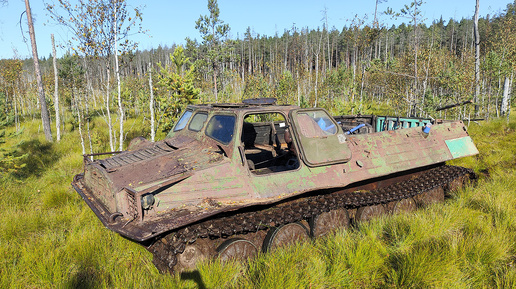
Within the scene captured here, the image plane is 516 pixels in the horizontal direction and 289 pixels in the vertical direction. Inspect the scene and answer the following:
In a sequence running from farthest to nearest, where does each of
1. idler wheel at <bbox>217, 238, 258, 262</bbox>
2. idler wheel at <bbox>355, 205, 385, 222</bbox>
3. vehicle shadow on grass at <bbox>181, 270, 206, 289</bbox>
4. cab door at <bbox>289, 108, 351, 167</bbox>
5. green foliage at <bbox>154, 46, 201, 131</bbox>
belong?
1. green foliage at <bbox>154, 46, 201, 131</bbox>
2. idler wheel at <bbox>355, 205, 385, 222</bbox>
3. cab door at <bbox>289, 108, 351, 167</bbox>
4. idler wheel at <bbox>217, 238, 258, 262</bbox>
5. vehicle shadow on grass at <bbox>181, 270, 206, 289</bbox>

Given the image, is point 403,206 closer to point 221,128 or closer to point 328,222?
point 328,222

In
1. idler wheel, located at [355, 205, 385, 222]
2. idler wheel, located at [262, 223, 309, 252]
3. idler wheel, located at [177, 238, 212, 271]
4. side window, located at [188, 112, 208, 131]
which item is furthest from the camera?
idler wheel, located at [355, 205, 385, 222]

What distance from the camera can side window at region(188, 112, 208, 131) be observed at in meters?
5.26

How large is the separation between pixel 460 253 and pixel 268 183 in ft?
8.96

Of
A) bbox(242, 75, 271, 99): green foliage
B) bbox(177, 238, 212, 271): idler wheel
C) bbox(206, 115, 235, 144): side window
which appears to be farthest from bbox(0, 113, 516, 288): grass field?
bbox(242, 75, 271, 99): green foliage

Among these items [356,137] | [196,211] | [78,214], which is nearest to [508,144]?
[356,137]

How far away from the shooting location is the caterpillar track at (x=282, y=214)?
3654 millimetres

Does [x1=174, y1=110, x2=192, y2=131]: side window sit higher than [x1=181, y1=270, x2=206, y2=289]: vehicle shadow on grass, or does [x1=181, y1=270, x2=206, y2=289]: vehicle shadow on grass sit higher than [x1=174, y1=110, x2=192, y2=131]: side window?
[x1=174, y1=110, x2=192, y2=131]: side window

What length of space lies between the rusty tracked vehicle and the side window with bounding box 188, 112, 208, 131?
0.07ft

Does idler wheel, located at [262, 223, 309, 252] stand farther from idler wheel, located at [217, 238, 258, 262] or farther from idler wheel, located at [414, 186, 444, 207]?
idler wheel, located at [414, 186, 444, 207]

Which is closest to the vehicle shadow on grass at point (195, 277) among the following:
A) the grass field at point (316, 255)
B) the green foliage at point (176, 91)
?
the grass field at point (316, 255)

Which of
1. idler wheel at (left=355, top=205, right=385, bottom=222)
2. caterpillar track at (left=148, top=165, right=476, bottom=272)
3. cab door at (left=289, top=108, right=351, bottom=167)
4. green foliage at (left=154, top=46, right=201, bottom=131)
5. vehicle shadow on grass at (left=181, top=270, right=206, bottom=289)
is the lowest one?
vehicle shadow on grass at (left=181, top=270, right=206, bottom=289)

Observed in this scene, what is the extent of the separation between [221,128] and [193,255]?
186 centimetres

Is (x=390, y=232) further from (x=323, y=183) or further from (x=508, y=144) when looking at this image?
(x=508, y=144)
